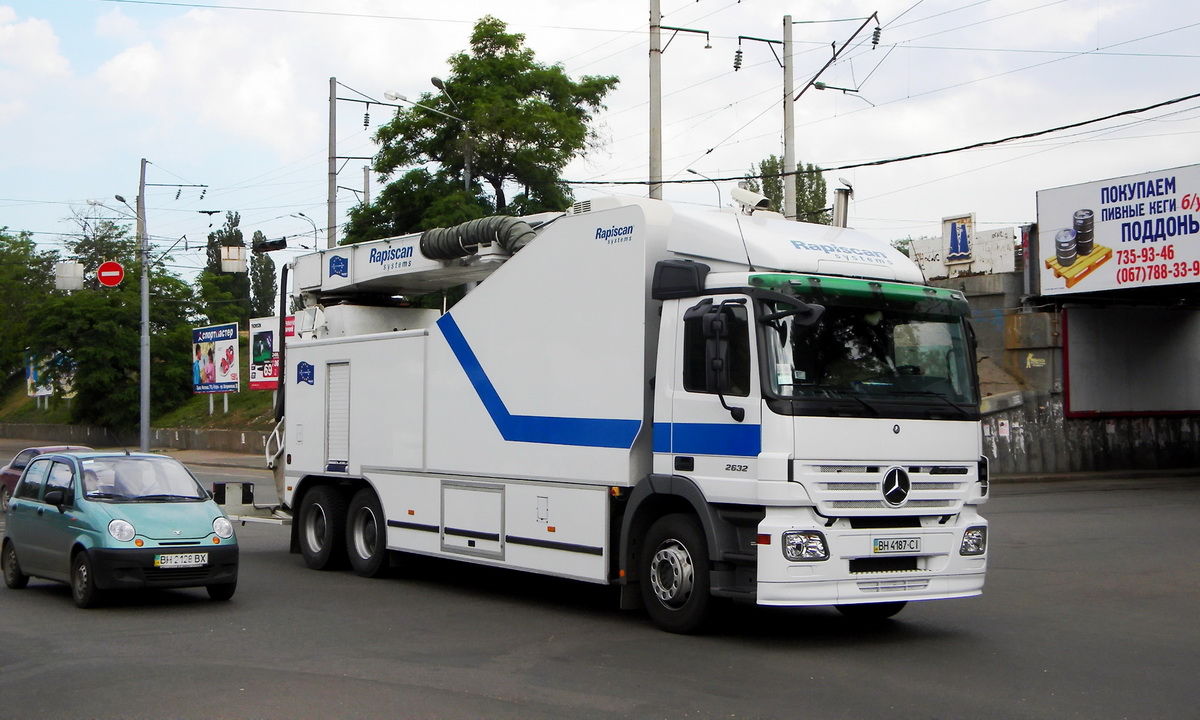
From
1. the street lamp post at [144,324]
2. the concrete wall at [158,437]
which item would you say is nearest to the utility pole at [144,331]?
the street lamp post at [144,324]

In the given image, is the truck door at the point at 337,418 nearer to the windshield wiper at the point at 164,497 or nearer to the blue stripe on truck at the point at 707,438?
the windshield wiper at the point at 164,497

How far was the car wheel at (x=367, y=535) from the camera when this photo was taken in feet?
45.1

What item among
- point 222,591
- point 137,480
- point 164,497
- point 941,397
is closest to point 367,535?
point 222,591

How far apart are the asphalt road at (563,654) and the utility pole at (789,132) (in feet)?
40.7

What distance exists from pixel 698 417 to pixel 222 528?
4999mm

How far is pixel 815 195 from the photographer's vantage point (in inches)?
2569

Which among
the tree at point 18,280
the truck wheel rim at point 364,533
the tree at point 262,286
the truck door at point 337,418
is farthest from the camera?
the tree at point 262,286

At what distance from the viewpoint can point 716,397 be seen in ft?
31.7

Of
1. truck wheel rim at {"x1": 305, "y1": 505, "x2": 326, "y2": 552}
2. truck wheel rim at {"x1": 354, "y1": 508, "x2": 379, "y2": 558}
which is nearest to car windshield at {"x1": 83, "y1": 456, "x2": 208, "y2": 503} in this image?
truck wheel rim at {"x1": 354, "y1": 508, "x2": 379, "y2": 558}

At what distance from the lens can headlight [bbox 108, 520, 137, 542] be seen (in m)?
11.2

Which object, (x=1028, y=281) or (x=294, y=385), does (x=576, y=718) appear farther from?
(x=1028, y=281)

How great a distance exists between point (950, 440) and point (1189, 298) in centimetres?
2884

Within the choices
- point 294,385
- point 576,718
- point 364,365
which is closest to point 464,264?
point 364,365

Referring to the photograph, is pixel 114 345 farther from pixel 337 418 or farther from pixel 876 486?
pixel 876 486
